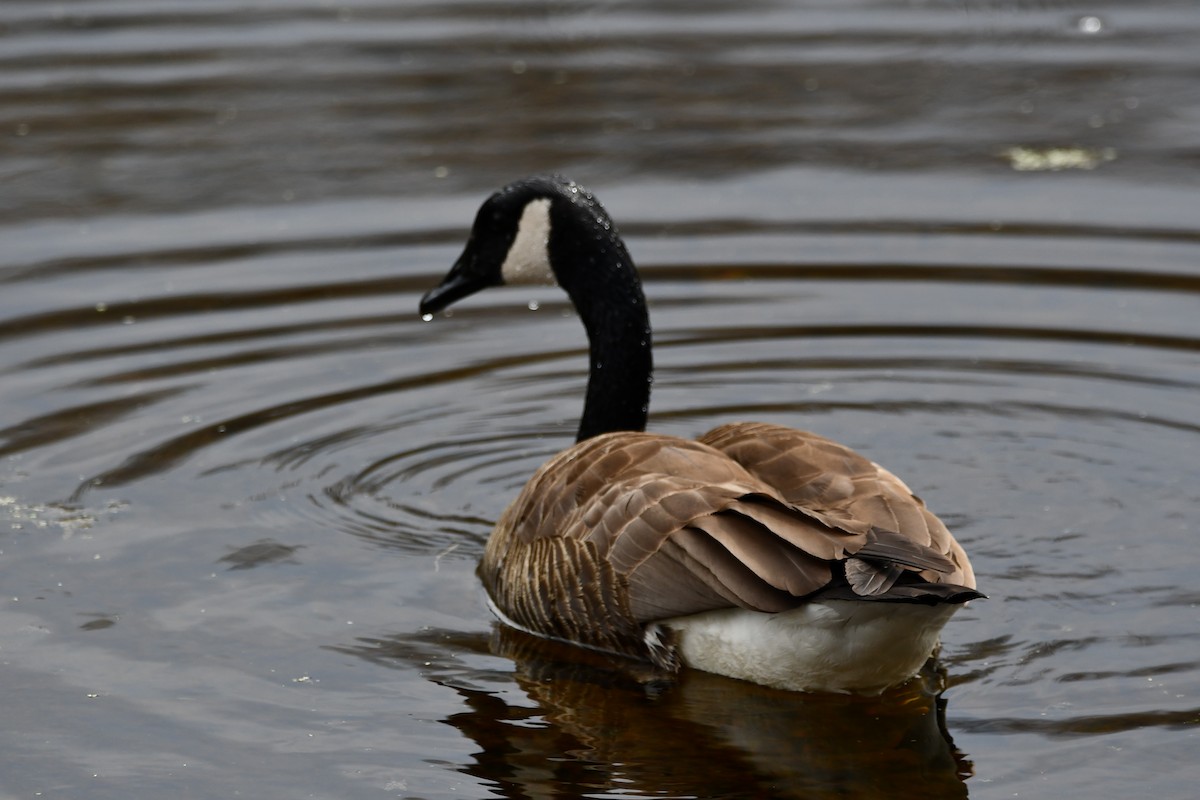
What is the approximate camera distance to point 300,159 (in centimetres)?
1321

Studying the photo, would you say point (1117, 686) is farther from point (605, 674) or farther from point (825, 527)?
point (605, 674)

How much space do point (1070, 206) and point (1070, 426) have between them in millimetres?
3452

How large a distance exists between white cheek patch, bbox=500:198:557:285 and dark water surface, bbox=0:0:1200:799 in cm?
95

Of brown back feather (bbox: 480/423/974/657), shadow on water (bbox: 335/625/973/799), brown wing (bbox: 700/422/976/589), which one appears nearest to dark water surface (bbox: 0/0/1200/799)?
shadow on water (bbox: 335/625/973/799)

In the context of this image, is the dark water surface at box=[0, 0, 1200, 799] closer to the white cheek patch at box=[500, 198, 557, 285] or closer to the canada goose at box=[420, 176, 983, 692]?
the canada goose at box=[420, 176, 983, 692]

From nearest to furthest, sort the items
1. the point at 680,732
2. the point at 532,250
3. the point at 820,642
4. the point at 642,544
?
the point at 820,642, the point at 680,732, the point at 642,544, the point at 532,250

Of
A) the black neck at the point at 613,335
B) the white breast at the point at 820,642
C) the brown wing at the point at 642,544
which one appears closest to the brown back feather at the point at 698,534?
the brown wing at the point at 642,544

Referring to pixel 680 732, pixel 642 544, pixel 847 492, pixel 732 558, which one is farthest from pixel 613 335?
pixel 680 732

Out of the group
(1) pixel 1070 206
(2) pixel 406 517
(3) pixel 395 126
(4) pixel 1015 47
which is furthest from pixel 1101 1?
(2) pixel 406 517

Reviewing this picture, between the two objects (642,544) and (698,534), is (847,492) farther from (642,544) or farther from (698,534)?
(642,544)

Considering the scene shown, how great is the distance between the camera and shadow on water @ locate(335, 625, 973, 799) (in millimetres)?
5828

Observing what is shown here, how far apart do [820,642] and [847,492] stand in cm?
63

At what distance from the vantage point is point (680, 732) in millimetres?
6227

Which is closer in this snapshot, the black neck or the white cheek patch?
the black neck
